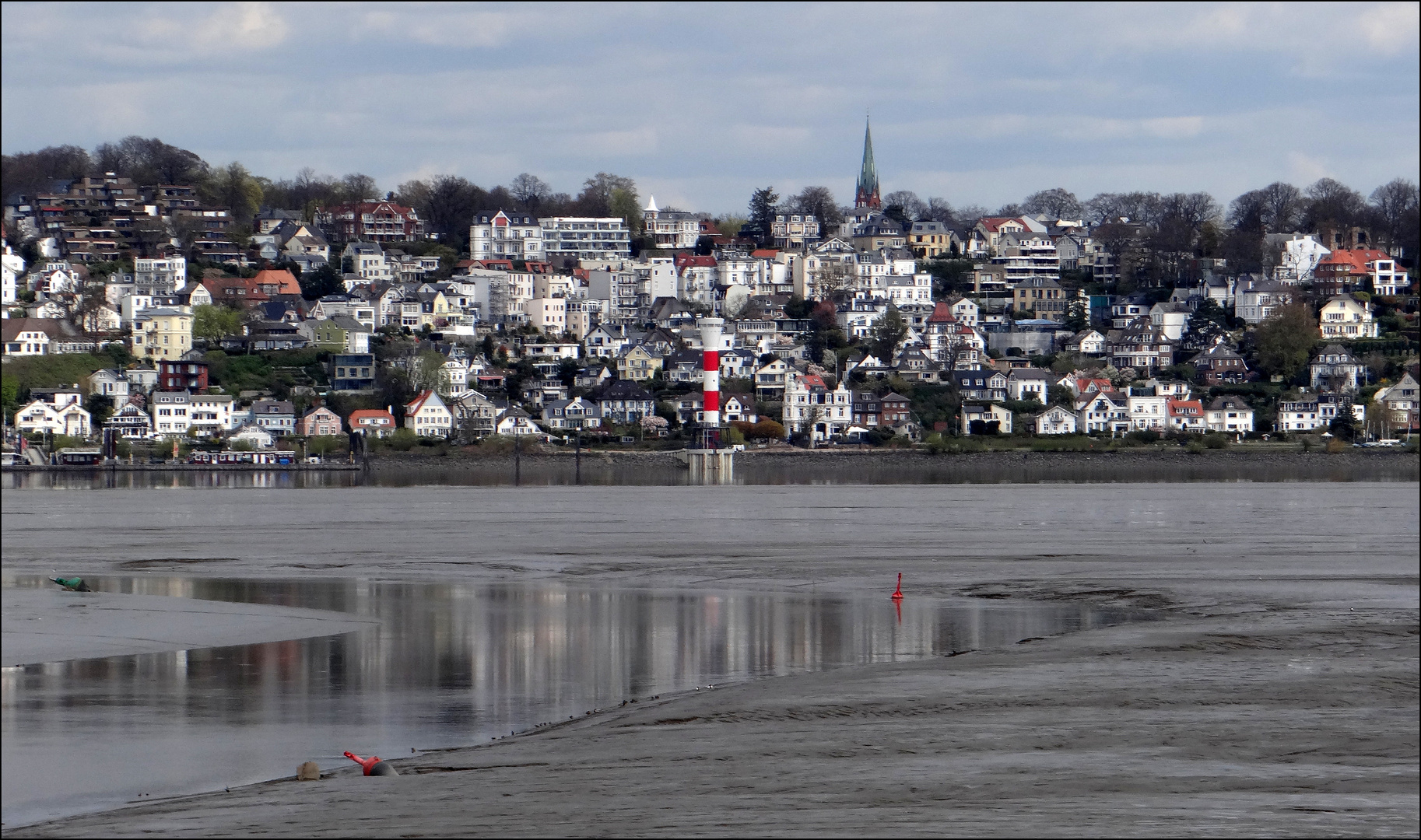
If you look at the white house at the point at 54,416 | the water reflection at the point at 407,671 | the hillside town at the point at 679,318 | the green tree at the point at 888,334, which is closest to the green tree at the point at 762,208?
the hillside town at the point at 679,318

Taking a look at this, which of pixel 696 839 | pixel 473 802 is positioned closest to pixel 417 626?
pixel 473 802

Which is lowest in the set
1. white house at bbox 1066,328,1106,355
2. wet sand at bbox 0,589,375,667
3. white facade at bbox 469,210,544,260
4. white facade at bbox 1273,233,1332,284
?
wet sand at bbox 0,589,375,667

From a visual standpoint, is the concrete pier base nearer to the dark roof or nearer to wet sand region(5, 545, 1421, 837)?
the dark roof

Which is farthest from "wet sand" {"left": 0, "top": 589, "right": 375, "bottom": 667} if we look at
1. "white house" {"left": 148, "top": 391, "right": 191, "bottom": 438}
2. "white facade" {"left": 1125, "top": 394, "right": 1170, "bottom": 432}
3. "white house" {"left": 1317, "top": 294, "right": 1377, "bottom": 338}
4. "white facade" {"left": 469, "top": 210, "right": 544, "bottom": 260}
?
"white facade" {"left": 469, "top": 210, "right": 544, "bottom": 260}

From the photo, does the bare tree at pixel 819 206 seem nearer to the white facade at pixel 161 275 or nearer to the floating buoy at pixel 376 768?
the white facade at pixel 161 275

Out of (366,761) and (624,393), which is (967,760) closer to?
(366,761)

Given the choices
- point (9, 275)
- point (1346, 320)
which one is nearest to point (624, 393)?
point (9, 275)
